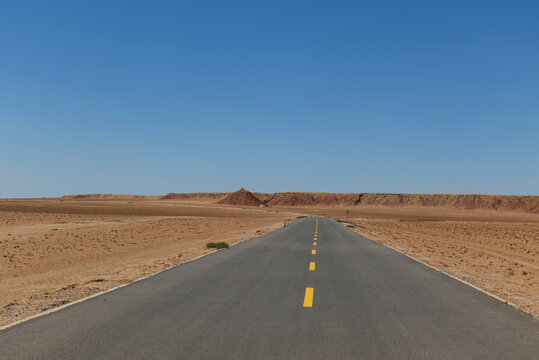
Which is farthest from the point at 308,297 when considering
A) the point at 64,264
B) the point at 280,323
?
the point at 64,264

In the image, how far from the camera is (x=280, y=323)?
6.91 m

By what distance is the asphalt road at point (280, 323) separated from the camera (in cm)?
557

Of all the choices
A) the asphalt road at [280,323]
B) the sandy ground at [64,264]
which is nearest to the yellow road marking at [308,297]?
the asphalt road at [280,323]

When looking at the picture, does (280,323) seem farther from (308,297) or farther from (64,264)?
(64,264)

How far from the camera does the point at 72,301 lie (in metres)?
8.59

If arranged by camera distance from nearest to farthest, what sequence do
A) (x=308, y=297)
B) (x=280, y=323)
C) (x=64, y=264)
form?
(x=280, y=323) < (x=308, y=297) < (x=64, y=264)

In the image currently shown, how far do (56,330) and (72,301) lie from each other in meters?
2.38

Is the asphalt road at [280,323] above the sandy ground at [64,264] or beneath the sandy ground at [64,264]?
above

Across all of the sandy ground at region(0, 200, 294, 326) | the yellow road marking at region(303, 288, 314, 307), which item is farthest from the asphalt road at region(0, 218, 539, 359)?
the sandy ground at region(0, 200, 294, 326)

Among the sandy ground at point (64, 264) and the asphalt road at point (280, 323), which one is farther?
the sandy ground at point (64, 264)

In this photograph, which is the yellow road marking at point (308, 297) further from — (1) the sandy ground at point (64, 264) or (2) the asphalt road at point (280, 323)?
(1) the sandy ground at point (64, 264)

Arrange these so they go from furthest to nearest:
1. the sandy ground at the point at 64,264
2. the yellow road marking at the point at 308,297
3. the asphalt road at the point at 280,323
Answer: the sandy ground at the point at 64,264 → the yellow road marking at the point at 308,297 → the asphalt road at the point at 280,323

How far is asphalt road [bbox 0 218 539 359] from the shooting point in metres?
5.57

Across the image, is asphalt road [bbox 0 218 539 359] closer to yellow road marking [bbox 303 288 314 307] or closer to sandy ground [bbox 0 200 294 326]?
yellow road marking [bbox 303 288 314 307]
